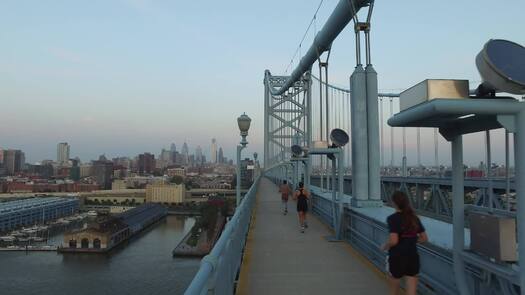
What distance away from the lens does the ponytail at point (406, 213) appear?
3822 mm

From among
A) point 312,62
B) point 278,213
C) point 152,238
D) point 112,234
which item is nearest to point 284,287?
point 278,213

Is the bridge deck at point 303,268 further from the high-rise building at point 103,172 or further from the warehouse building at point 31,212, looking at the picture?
the high-rise building at point 103,172

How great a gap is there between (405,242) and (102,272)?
170 ft

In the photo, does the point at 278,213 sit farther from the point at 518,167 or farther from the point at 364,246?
the point at 518,167

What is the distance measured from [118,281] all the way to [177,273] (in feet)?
19.0

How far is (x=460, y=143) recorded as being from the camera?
4102mm

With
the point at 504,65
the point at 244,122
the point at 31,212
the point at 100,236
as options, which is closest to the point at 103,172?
the point at 31,212

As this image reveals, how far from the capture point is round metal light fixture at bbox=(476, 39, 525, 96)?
2986 millimetres

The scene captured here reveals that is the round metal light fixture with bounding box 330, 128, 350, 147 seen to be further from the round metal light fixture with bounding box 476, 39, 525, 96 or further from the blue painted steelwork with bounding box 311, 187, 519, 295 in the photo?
the round metal light fixture with bounding box 476, 39, 525, 96

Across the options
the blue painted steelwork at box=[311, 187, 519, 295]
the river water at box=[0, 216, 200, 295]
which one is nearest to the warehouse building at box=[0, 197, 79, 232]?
the river water at box=[0, 216, 200, 295]

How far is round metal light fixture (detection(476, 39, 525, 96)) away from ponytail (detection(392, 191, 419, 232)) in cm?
121

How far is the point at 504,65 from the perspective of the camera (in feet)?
9.87

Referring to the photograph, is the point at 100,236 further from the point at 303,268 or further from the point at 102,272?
the point at 303,268

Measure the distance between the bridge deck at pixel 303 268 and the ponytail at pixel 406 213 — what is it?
1643mm
